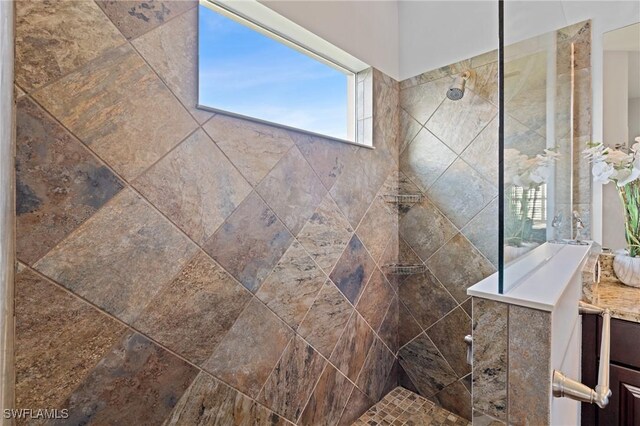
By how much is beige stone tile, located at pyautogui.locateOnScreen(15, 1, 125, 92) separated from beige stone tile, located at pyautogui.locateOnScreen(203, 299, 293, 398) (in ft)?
3.01

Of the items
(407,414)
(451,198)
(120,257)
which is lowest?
(407,414)

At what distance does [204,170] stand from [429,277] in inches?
57.0

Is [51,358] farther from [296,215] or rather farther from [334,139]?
[334,139]

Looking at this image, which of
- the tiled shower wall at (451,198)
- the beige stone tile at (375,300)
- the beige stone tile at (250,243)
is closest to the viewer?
the beige stone tile at (250,243)

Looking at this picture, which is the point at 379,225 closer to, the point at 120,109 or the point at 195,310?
the point at 195,310

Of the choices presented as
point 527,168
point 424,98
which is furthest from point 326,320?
point 424,98

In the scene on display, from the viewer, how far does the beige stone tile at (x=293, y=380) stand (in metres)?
1.20

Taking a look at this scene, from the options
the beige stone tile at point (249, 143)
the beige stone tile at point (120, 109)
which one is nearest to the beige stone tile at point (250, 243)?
the beige stone tile at point (249, 143)

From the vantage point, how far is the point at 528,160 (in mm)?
836

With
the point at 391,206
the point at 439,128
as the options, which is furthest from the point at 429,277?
the point at 439,128

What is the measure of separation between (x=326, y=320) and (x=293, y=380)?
30 cm

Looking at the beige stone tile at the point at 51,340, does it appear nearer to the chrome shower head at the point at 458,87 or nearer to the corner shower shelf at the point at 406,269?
the corner shower shelf at the point at 406,269

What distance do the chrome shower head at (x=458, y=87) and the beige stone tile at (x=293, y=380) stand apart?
1.57 metres

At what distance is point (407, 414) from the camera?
1.68 m
